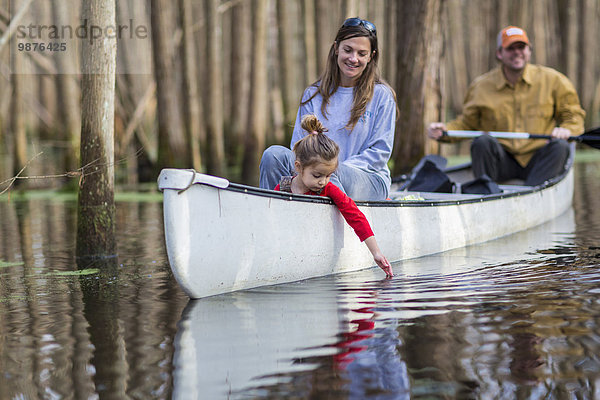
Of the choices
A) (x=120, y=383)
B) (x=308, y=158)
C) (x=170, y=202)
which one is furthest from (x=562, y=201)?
(x=120, y=383)

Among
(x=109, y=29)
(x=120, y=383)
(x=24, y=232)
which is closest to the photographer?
(x=120, y=383)

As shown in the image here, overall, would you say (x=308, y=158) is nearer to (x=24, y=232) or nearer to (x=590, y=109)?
(x=24, y=232)

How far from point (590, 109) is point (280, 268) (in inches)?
586

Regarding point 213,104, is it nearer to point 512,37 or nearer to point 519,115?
point 519,115

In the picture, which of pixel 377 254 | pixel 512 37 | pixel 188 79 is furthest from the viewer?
pixel 188 79

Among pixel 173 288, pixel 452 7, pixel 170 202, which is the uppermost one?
pixel 452 7

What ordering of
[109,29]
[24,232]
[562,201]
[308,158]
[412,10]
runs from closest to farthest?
[308,158] → [109,29] → [24,232] → [562,201] → [412,10]

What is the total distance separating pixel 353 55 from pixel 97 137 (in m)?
2.08

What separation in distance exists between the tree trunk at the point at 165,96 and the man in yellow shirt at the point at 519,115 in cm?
532

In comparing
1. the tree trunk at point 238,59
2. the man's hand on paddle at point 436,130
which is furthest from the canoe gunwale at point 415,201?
the tree trunk at point 238,59

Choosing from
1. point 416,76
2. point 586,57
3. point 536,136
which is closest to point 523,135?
point 536,136

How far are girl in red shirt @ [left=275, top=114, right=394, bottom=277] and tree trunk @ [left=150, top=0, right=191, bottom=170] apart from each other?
7.73 m

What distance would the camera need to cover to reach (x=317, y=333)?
14.1ft

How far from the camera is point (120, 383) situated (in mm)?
3533
